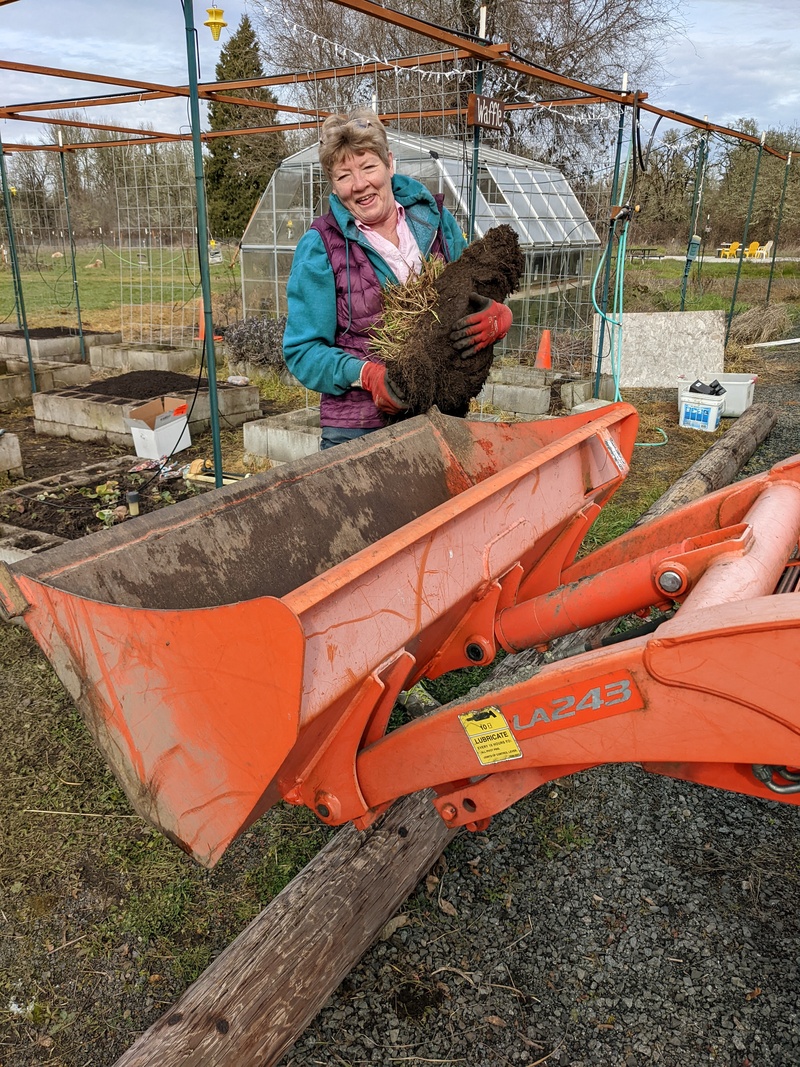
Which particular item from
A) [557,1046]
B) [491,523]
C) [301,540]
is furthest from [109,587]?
[557,1046]

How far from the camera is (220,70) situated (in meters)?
28.2

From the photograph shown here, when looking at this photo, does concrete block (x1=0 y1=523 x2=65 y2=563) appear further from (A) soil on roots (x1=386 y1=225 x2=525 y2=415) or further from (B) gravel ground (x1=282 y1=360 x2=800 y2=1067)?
(B) gravel ground (x1=282 y1=360 x2=800 y2=1067)

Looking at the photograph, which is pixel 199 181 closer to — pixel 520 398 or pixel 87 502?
pixel 87 502

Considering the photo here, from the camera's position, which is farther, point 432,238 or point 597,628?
point 597,628

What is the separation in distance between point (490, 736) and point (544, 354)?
8.30 meters

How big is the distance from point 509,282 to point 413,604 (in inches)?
58.1

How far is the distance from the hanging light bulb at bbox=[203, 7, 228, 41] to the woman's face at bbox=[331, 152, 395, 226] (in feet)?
12.2

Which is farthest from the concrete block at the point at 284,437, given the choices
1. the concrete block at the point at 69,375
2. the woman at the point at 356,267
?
the concrete block at the point at 69,375

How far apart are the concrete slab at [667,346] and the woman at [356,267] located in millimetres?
7135

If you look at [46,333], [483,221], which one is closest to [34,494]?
[483,221]

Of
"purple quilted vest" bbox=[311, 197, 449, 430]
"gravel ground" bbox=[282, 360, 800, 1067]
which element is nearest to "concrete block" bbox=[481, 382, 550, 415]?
"purple quilted vest" bbox=[311, 197, 449, 430]

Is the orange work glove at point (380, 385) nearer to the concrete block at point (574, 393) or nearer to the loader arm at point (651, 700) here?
the loader arm at point (651, 700)

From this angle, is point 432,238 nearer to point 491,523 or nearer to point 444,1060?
point 491,523

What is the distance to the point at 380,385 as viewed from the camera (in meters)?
2.58
